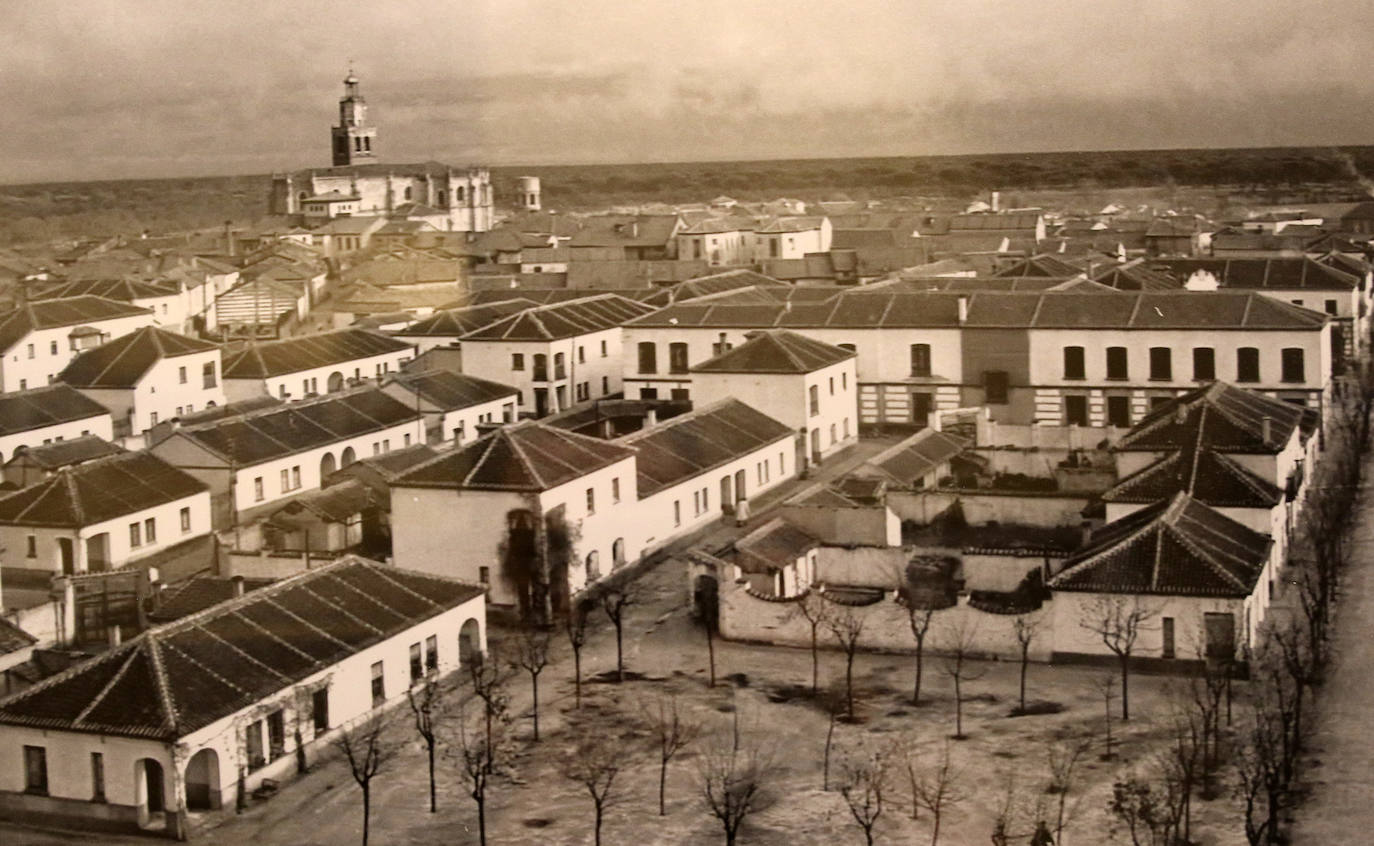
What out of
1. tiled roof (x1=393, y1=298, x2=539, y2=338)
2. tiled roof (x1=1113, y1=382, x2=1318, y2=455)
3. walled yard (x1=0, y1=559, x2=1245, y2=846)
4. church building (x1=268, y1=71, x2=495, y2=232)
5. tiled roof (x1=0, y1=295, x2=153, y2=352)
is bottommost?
walled yard (x1=0, y1=559, x2=1245, y2=846)

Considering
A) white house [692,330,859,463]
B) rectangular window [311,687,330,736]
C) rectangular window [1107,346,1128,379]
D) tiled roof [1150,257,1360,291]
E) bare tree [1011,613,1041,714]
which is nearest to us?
rectangular window [311,687,330,736]

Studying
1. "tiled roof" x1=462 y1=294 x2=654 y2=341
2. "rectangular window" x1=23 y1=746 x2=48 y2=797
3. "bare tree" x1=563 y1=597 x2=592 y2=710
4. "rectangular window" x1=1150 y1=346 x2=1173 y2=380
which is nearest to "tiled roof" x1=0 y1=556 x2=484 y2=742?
"rectangular window" x1=23 y1=746 x2=48 y2=797

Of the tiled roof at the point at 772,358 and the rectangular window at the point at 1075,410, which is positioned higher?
the tiled roof at the point at 772,358

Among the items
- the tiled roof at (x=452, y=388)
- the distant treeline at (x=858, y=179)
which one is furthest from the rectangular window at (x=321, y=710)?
the distant treeline at (x=858, y=179)

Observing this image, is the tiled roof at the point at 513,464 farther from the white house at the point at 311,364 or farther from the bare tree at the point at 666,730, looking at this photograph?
A: the white house at the point at 311,364

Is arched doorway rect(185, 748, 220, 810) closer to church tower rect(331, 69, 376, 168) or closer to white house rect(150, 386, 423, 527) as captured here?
white house rect(150, 386, 423, 527)

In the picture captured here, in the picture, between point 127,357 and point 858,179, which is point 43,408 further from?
point 858,179

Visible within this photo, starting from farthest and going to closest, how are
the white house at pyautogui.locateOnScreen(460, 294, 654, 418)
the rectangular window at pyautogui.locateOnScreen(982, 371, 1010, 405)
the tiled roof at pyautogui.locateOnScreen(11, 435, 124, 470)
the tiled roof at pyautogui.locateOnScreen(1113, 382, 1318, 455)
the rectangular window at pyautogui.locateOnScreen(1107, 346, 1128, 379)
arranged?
1. the white house at pyautogui.locateOnScreen(460, 294, 654, 418)
2. the rectangular window at pyautogui.locateOnScreen(982, 371, 1010, 405)
3. the rectangular window at pyautogui.locateOnScreen(1107, 346, 1128, 379)
4. the tiled roof at pyautogui.locateOnScreen(11, 435, 124, 470)
5. the tiled roof at pyautogui.locateOnScreen(1113, 382, 1318, 455)
